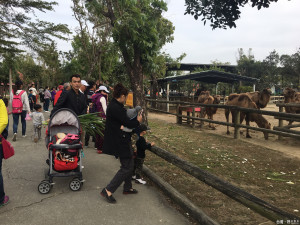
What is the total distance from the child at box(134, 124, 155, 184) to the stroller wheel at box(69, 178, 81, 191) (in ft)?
3.50

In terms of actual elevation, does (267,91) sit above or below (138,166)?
above

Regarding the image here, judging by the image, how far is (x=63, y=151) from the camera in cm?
408

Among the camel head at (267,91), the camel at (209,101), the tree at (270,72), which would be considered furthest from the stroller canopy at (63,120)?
the tree at (270,72)

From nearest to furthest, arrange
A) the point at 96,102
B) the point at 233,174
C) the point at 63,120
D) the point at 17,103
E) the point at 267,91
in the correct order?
1. the point at 63,120
2. the point at 233,174
3. the point at 96,102
4. the point at 17,103
5. the point at 267,91

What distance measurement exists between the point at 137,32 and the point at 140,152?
465 cm

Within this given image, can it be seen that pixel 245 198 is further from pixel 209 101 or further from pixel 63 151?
pixel 209 101

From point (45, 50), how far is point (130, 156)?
20876 mm

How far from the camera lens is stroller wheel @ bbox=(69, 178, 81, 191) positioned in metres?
4.20

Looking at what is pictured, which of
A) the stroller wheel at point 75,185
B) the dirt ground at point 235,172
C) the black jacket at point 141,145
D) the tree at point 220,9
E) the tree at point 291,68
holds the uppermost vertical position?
the tree at point 291,68

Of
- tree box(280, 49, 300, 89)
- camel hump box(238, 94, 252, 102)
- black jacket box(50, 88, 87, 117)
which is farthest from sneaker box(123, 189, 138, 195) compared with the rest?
tree box(280, 49, 300, 89)

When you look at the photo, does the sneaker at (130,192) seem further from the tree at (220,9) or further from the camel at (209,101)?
the camel at (209,101)

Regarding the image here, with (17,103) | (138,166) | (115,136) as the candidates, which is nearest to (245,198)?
(115,136)

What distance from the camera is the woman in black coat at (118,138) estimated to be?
149 inches

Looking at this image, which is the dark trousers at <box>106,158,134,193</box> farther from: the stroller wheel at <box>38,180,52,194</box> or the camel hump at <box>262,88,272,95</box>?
the camel hump at <box>262,88,272,95</box>
